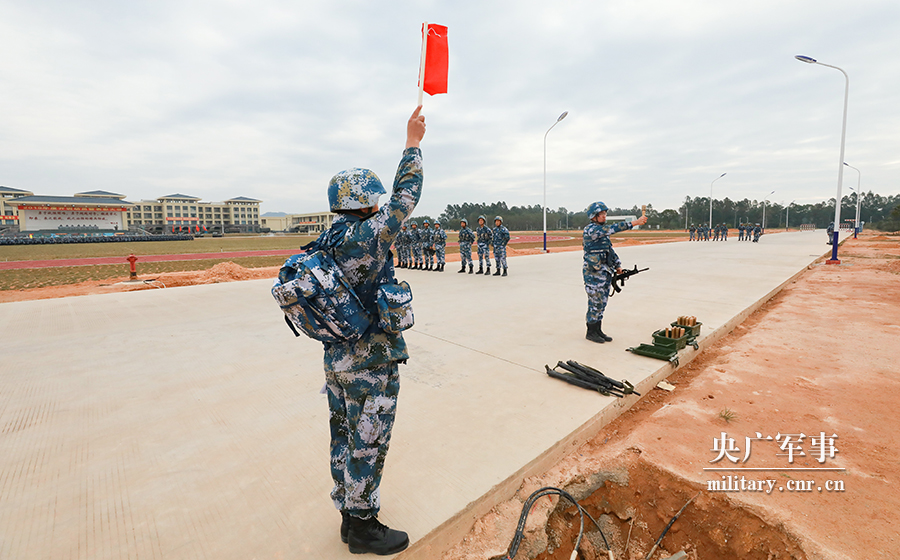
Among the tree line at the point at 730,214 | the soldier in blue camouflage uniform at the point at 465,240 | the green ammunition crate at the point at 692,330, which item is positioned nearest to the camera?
the green ammunition crate at the point at 692,330

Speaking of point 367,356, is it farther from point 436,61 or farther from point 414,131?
point 436,61

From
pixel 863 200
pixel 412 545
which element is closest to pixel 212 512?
pixel 412 545

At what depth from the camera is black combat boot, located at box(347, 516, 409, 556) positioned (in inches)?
75.4

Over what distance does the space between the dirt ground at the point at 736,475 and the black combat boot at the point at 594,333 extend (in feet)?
3.11

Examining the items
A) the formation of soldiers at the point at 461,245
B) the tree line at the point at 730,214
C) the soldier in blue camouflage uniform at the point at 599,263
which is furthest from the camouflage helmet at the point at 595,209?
the tree line at the point at 730,214

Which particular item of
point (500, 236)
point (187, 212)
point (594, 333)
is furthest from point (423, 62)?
point (187, 212)

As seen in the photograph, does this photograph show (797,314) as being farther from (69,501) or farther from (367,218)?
(69,501)

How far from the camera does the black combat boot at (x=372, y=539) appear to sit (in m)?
1.91

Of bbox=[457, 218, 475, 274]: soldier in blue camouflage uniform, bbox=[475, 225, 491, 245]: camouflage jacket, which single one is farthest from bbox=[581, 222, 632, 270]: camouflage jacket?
bbox=[457, 218, 475, 274]: soldier in blue camouflage uniform

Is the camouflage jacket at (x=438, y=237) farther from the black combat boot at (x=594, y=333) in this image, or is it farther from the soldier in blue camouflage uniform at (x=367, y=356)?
the soldier in blue camouflage uniform at (x=367, y=356)

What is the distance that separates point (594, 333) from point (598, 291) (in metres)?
0.55

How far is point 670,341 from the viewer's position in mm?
4734

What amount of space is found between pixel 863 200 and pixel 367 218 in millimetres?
148149

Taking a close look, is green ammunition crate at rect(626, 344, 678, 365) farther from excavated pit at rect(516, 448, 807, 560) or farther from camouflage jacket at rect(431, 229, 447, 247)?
camouflage jacket at rect(431, 229, 447, 247)
